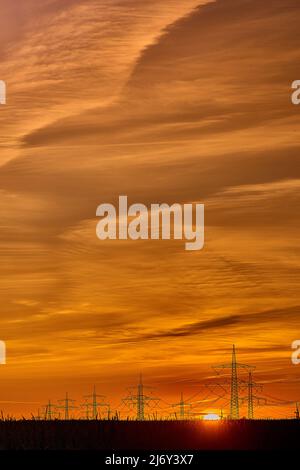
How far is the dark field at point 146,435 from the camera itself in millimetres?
52781

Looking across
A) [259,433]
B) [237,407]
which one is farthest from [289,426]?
[237,407]

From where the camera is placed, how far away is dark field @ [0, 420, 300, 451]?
2078 inches

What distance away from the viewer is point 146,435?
55.2 meters

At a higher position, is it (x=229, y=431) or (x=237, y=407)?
(x=237, y=407)

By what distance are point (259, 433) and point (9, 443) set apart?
12.1 metres
